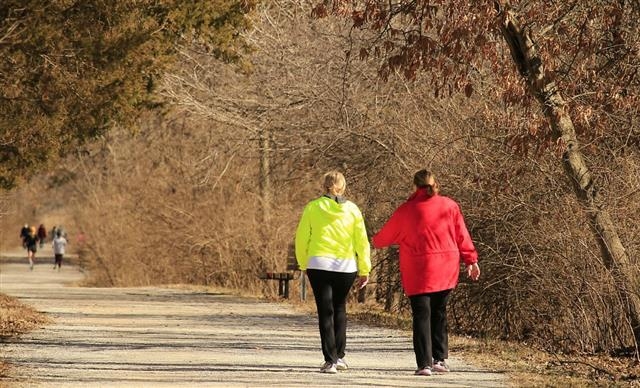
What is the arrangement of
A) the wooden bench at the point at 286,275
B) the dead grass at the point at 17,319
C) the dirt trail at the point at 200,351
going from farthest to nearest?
the wooden bench at the point at 286,275, the dead grass at the point at 17,319, the dirt trail at the point at 200,351

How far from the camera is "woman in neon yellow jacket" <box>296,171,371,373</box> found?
12.8 meters

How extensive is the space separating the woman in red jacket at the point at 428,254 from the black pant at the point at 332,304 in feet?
1.53

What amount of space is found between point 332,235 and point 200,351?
2.76 metres

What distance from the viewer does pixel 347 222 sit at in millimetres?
12836

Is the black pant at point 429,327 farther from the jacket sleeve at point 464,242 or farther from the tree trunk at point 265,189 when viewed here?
the tree trunk at point 265,189

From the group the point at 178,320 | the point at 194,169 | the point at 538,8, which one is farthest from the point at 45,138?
the point at 194,169

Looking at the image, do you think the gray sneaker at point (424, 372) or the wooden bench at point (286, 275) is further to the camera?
the wooden bench at point (286, 275)

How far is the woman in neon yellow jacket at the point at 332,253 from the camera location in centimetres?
1276

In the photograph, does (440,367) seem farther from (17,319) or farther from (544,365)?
(17,319)

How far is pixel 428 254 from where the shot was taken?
1256 centimetres

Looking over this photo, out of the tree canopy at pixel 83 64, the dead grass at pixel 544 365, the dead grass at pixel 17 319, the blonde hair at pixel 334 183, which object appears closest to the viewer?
the dead grass at pixel 544 365

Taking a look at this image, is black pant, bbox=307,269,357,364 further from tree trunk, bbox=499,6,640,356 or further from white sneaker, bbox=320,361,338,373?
tree trunk, bbox=499,6,640,356

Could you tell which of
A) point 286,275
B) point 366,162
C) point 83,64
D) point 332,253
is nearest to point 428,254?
point 332,253

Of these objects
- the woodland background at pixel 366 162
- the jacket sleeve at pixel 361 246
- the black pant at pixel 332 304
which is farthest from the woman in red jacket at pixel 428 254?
the woodland background at pixel 366 162
